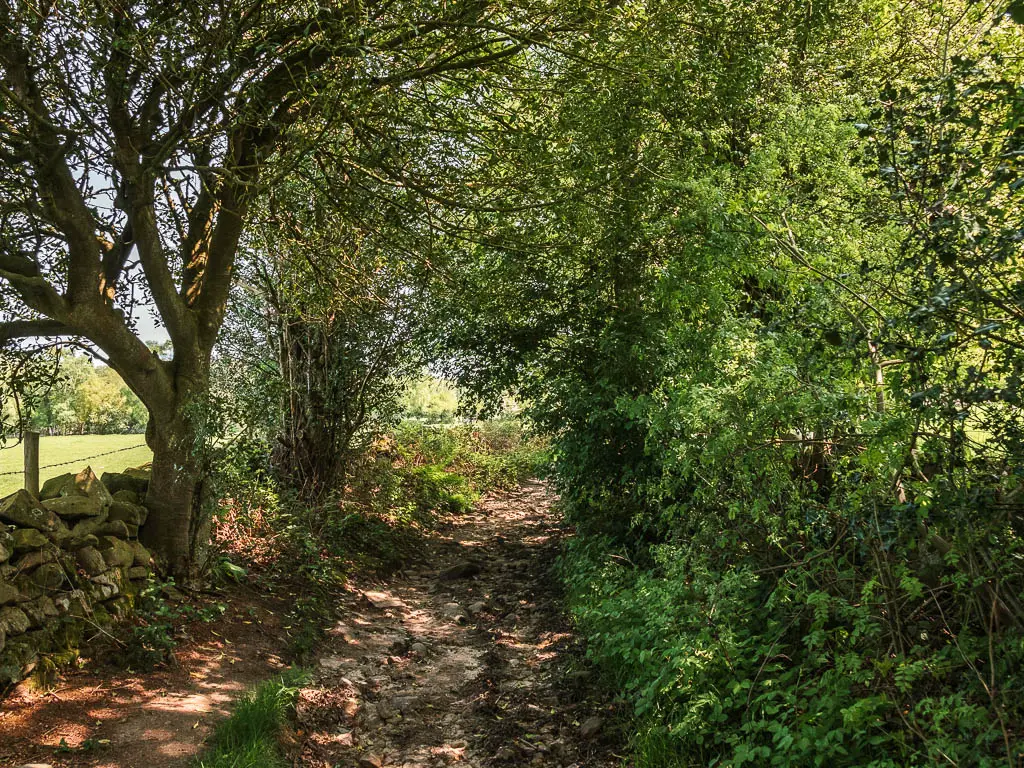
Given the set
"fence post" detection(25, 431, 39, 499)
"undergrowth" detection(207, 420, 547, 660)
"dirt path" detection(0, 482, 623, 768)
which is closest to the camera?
"dirt path" detection(0, 482, 623, 768)

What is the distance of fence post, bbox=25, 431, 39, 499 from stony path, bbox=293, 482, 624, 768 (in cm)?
328

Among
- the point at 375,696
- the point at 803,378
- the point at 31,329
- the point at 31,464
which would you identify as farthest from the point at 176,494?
the point at 803,378

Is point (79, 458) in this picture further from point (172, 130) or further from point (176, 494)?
point (172, 130)

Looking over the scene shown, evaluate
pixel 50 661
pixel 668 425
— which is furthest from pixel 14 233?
pixel 668 425

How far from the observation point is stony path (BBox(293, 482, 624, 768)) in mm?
5496

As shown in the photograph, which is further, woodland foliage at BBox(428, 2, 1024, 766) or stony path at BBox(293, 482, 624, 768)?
stony path at BBox(293, 482, 624, 768)

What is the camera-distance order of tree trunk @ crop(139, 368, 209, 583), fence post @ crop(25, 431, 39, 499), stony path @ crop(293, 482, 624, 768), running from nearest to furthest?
stony path @ crop(293, 482, 624, 768)
fence post @ crop(25, 431, 39, 499)
tree trunk @ crop(139, 368, 209, 583)

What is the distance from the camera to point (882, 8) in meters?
8.59

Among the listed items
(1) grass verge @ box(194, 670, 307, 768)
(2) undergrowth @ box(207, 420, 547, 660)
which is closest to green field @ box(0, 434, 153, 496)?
(2) undergrowth @ box(207, 420, 547, 660)

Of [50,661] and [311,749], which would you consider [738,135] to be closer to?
[311,749]

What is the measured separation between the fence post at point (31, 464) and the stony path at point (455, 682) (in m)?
3.28

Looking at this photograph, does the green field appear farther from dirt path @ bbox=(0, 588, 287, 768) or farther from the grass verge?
the grass verge

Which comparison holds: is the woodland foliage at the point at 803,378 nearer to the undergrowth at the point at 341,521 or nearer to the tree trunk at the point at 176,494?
the undergrowth at the point at 341,521

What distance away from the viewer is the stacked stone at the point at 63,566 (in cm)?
552
